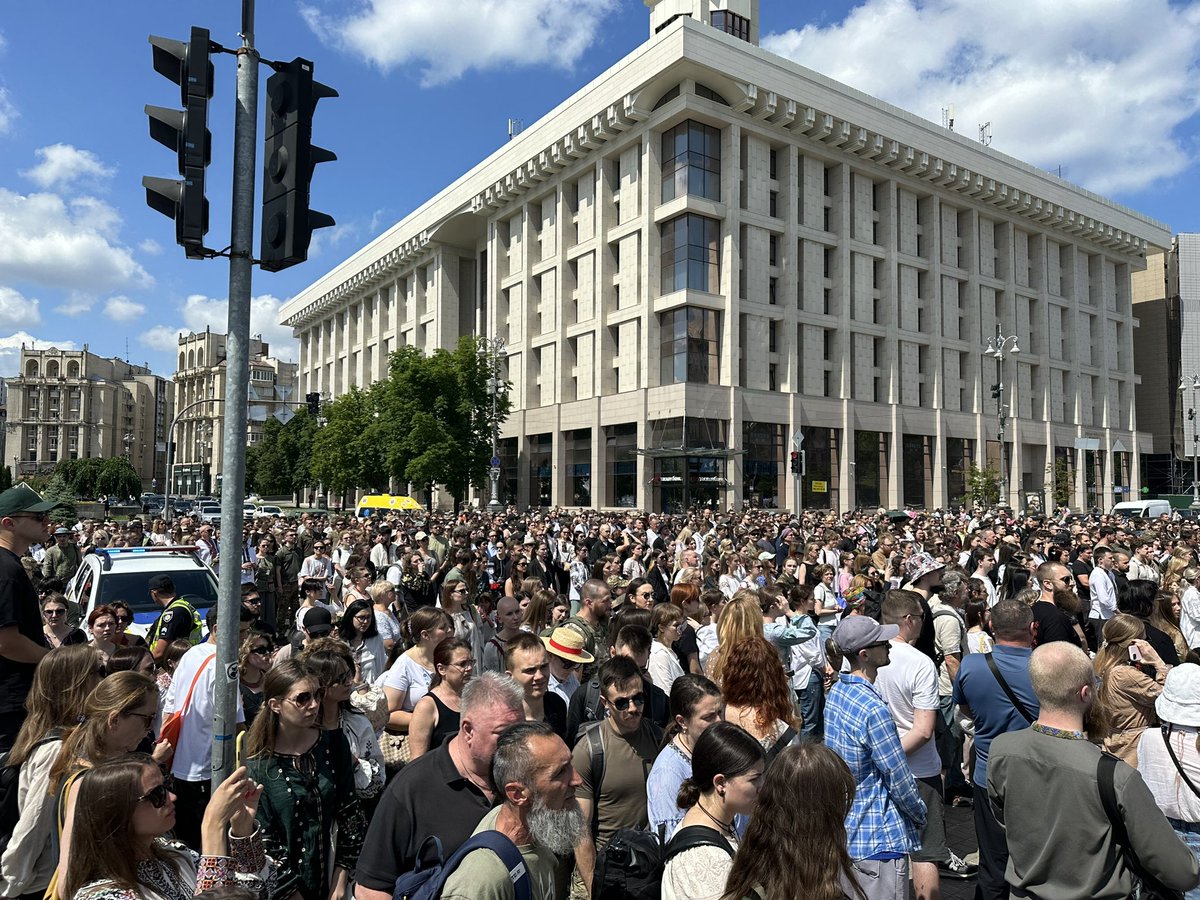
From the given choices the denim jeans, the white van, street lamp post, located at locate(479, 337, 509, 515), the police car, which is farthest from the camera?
street lamp post, located at locate(479, 337, 509, 515)

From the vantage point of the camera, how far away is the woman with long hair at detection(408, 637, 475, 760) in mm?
4504

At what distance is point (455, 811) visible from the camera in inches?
121

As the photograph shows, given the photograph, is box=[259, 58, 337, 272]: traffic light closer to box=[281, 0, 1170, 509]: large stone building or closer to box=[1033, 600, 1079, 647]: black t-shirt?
box=[1033, 600, 1079, 647]: black t-shirt

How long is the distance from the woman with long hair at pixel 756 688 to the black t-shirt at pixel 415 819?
1783 millimetres

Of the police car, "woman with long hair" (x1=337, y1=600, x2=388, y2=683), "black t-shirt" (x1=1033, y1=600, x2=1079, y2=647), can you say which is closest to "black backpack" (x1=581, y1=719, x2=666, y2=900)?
"woman with long hair" (x1=337, y1=600, x2=388, y2=683)

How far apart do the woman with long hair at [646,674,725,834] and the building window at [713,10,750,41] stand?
60.0 metres

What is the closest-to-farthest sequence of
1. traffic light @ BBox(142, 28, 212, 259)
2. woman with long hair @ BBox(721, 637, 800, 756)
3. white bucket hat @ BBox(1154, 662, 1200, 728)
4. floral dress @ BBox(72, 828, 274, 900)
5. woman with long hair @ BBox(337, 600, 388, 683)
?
floral dress @ BBox(72, 828, 274, 900) → white bucket hat @ BBox(1154, 662, 1200, 728) → traffic light @ BBox(142, 28, 212, 259) → woman with long hair @ BBox(721, 637, 800, 756) → woman with long hair @ BBox(337, 600, 388, 683)

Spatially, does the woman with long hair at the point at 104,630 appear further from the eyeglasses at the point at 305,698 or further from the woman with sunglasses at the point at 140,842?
the woman with sunglasses at the point at 140,842

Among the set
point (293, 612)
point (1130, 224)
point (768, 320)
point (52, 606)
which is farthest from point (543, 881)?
point (1130, 224)

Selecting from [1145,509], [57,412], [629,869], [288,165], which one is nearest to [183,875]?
[629,869]

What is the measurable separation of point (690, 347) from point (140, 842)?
44.6 m

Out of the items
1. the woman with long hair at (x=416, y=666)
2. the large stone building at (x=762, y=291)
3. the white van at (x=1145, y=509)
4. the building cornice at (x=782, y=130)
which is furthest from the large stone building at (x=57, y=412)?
the woman with long hair at (x=416, y=666)

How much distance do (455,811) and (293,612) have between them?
1371cm

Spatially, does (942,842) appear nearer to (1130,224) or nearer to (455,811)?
(455,811)
